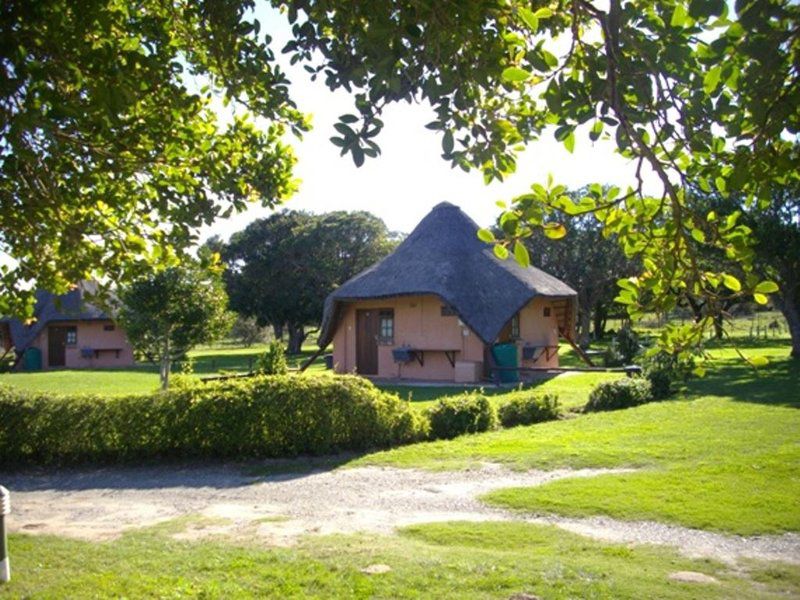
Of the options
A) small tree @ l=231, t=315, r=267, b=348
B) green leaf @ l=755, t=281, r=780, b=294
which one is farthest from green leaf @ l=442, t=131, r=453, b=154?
small tree @ l=231, t=315, r=267, b=348

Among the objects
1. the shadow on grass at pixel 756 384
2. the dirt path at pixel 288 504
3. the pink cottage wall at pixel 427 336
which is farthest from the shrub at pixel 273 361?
the shadow on grass at pixel 756 384

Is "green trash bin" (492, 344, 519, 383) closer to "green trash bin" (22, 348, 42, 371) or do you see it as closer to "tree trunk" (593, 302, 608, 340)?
"green trash bin" (22, 348, 42, 371)

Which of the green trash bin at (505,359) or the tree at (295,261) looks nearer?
the green trash bin at (505,359)

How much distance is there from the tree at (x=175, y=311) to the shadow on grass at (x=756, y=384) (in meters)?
13.5

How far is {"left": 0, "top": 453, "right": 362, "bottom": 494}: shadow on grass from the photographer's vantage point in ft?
31.3

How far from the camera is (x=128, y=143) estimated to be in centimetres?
596

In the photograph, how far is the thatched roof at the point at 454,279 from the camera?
73.3 feet

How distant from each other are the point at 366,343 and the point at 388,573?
66.0 ft

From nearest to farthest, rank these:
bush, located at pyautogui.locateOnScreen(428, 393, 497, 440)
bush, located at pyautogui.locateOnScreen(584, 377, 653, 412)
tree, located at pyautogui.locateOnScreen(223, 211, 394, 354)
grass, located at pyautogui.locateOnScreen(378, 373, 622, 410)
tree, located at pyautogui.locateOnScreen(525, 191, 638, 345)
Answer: bush, located at pyautogui.locateOnScreen(428, 393, 497, 440), bush, located at pyautogui.locateOnScreen(584, 377, 653, 412), grass, located at pyautogui.locateOnScreen(378, 373, 622, 410), tree, located at pyautogui.locateOnScreen(525, 191, 638, 345), tree, located at pyautogui.locateOnScreen(223, 211, 394, 354)

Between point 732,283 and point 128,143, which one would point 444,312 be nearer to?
point 128,143

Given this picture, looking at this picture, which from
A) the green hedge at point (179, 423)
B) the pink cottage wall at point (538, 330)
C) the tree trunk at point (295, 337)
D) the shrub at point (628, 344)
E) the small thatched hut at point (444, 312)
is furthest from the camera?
the tree trunk at point (295, 337)

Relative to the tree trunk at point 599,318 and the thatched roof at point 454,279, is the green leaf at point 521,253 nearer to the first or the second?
the thatched roof at point 454,279

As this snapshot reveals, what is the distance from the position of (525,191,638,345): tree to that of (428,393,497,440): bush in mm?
29817

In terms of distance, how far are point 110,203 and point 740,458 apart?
28.4 feet
